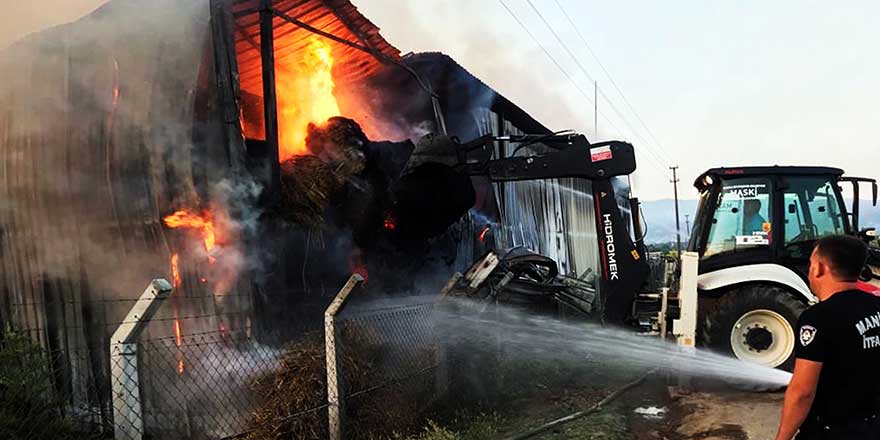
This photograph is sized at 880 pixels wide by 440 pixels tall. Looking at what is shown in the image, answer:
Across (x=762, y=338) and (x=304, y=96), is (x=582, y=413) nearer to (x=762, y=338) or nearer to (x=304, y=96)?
(x=762, y=338)

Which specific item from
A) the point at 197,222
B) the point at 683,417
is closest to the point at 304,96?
the point at 197,222

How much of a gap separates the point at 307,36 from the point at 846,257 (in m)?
7.27

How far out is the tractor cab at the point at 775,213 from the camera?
7.82 meters

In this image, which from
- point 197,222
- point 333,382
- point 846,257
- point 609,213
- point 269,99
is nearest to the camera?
point 846,257

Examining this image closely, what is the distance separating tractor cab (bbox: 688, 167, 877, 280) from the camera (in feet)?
25.7

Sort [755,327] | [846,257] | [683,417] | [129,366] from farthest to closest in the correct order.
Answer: [755,327] → [683,417] → [129,366] → [846,257]

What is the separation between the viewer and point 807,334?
108 inches

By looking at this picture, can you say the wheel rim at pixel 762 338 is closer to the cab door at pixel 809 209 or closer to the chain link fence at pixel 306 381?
the cab door at pixel 809 209

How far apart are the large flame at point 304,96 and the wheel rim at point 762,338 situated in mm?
6208

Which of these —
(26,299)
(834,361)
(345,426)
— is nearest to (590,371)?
(345,426)

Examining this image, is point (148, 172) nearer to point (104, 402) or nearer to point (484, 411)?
point (104, 402)

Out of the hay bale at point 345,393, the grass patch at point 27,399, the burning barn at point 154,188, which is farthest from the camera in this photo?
the burning barn at point 154,188

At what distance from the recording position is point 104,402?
→ 5.54 meters

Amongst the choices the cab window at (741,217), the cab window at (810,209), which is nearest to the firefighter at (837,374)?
the cab window at (741,217)
